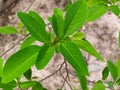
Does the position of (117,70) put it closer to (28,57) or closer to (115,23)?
(28,57)

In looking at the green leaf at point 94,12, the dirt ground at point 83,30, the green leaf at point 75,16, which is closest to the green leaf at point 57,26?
the green leaf at point 75,16

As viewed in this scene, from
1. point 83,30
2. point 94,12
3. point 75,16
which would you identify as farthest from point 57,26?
point 83,30

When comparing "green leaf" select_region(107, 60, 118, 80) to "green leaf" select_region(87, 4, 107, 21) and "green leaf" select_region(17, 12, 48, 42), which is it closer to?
"green leaf" select_region(87, 4, 107, 21)

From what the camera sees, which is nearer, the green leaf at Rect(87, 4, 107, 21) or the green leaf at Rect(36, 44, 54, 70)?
the green leaf at Rect(36, 44, 54, 70)

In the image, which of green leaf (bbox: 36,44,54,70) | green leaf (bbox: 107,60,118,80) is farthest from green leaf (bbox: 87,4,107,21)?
green leaf (bbox: 36,44,54,70)

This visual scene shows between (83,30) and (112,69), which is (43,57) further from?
(83,30)

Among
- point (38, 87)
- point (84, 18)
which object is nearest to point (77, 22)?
point (84, 18)
